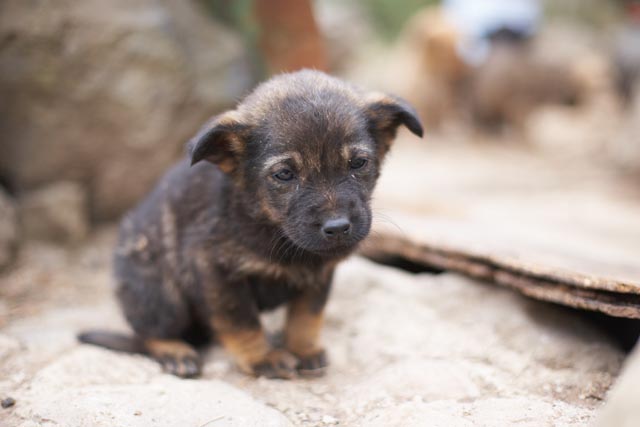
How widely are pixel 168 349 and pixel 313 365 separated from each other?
3.37ft

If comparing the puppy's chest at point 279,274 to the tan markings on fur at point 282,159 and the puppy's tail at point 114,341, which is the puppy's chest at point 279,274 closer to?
the tan markings on fur at point 282,159

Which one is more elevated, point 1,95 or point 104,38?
point 104,38

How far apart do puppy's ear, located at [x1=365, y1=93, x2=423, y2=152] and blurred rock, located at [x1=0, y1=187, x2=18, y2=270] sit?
11.4ft

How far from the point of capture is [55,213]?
6.06 meters

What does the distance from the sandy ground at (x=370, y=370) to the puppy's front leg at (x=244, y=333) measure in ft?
0.36

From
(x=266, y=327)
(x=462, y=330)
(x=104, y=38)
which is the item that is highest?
(x=104, y=38)

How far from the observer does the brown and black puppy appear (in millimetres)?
3527

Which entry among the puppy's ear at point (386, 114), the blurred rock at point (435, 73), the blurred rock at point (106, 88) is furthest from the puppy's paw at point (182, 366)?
the blurred rock at point (435, 73)

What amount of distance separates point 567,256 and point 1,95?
5.20m

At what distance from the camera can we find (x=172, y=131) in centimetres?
642

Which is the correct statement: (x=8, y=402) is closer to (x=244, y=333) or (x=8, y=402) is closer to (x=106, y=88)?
(x=244, y=333)

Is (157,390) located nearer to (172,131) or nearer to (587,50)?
(172,131)

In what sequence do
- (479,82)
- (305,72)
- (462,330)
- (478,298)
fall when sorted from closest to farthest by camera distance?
(305,72)
(462,330)
(478,298)
(479,82)

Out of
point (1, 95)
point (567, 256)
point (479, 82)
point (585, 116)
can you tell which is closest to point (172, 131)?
point (1, 95)
